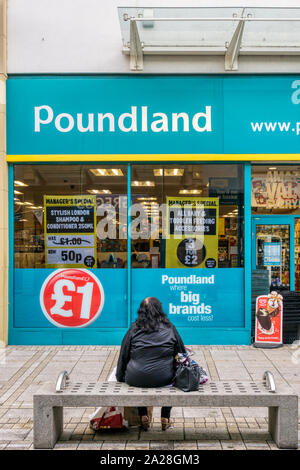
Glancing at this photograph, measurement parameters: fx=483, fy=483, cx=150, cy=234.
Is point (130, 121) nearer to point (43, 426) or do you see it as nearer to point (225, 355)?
point (225, 355)

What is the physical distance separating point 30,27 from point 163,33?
2.47m

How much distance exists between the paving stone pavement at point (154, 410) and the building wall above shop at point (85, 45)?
4982mm

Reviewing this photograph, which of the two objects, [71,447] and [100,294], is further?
[100,294]

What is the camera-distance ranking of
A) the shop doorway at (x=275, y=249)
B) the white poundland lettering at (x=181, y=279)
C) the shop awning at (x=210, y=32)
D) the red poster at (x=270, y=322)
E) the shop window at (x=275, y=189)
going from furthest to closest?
the shop doorway at (x=275, y=249), the shop window at (x=275, y=189), the white poundland lettering at (x=181, y=279), the red poster at (x=270, y=322), the shop awning at (x=210, y=32)

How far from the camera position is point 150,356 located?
477 cm

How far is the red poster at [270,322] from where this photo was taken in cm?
851

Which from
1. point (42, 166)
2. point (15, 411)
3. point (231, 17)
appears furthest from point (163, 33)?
point (15, 411)

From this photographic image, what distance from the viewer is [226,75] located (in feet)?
28.6

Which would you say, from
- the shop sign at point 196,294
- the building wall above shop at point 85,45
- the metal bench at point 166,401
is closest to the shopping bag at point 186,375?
the metal bench at point 166,401

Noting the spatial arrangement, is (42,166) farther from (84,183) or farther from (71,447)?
(71,447)

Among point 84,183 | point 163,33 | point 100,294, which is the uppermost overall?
point 163,33

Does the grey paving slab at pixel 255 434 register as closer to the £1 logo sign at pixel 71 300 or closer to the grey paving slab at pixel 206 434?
the grey paving slab at pixel 206 434

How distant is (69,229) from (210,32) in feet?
13.9

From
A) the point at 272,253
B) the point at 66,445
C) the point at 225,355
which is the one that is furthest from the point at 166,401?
the point at 272,253
